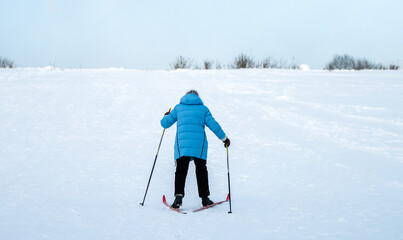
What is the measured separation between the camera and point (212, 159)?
21.0 ft

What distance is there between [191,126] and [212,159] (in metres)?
2.08

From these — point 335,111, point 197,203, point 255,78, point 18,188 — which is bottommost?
point 197,203

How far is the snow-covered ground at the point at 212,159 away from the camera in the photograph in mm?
3738

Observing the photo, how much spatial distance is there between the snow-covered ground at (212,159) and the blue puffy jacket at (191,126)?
79 cm

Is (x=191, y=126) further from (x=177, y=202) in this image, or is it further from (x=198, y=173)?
(x=177, y=202)

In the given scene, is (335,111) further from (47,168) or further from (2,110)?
(2,110)

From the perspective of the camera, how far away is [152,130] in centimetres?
785

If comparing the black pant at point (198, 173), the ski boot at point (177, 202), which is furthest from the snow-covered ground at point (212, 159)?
the black pant at point (198, 173)

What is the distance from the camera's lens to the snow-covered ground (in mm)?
3738

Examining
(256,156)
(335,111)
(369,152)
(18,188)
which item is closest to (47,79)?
(18,188)

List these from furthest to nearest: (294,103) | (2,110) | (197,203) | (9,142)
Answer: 1. (294,103)
2. (2,110)
3. (9,142)
4. (197,203)

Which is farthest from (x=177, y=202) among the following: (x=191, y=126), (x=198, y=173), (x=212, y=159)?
(x=212, y=159)

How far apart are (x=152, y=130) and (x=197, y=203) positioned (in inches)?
133

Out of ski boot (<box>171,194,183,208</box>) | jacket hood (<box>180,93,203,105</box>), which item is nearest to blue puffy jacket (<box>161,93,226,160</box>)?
jacket hood (<box>180,93,203,105</box>)
